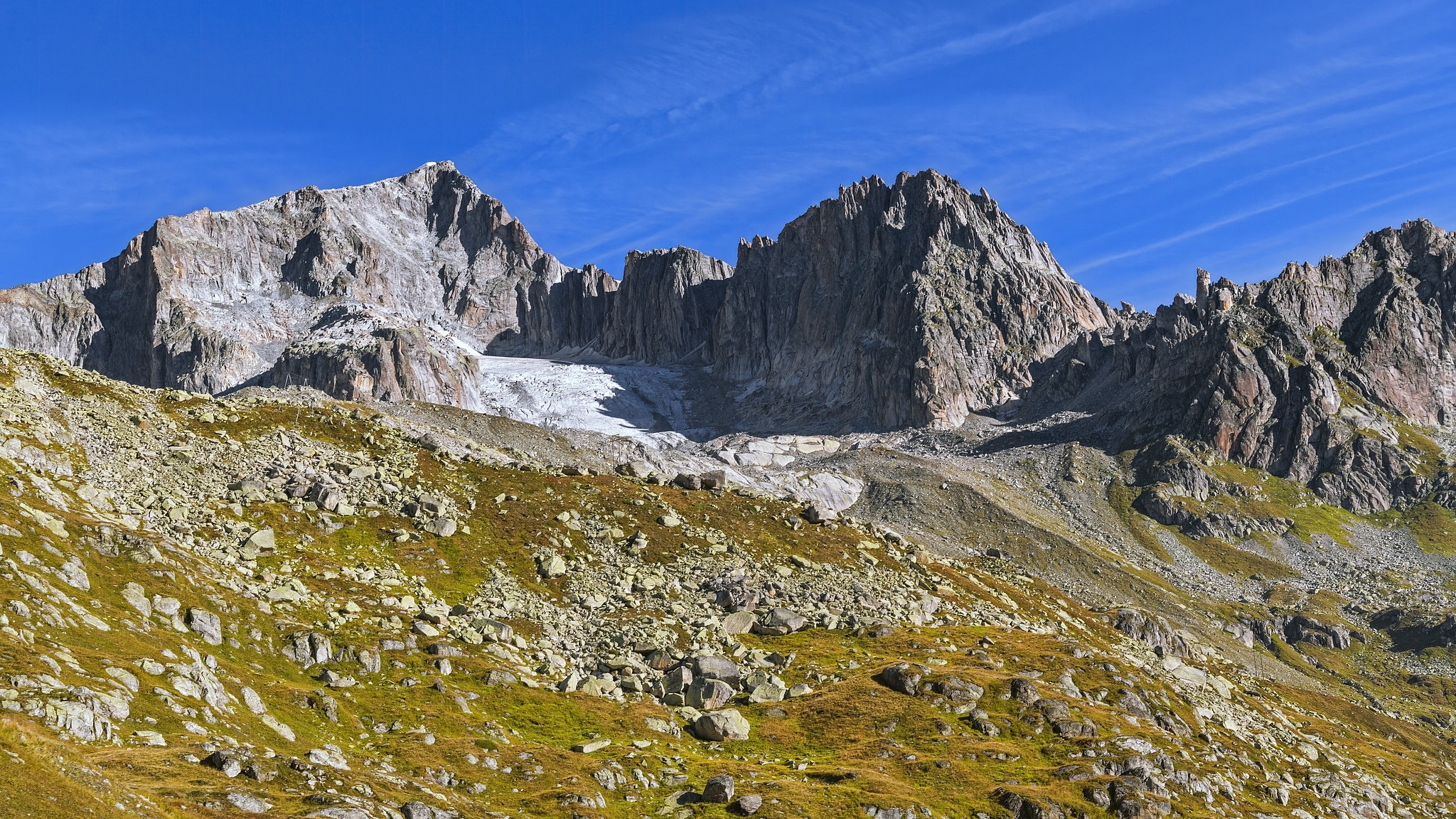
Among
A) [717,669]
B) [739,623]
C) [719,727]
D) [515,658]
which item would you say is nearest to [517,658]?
[515,658]

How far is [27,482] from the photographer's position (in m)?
55.9

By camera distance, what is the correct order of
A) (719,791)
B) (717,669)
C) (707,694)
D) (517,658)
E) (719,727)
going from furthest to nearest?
(717,669)
(707,694)
(517,658)
(719,727)
(719,791)

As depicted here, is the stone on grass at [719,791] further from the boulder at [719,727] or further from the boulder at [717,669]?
the boulder at [717,669]

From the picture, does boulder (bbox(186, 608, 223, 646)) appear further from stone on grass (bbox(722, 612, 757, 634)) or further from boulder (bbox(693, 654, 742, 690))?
stone on grass (bbox(722, 612, 757, 634))

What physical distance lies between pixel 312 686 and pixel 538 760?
11.5 meters

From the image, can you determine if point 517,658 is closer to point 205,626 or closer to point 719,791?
point 205,626

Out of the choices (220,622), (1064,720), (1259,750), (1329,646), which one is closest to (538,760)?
(220,622)

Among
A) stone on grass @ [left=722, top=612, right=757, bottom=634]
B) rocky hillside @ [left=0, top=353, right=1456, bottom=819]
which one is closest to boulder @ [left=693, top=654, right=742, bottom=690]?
rocky hillside @ [left=0, top=353, right=1456, bottom=819]

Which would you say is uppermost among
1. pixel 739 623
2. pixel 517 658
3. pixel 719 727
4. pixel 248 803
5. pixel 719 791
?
pixel 739 623

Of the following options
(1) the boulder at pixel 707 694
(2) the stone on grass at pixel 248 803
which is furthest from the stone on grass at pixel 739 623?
(2) the stone on grass at pixel 248 803

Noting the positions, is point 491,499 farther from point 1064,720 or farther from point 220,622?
point 1064,720

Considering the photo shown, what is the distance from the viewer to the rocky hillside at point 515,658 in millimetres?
38656

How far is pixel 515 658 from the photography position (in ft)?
197

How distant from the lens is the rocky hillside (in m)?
38.7
